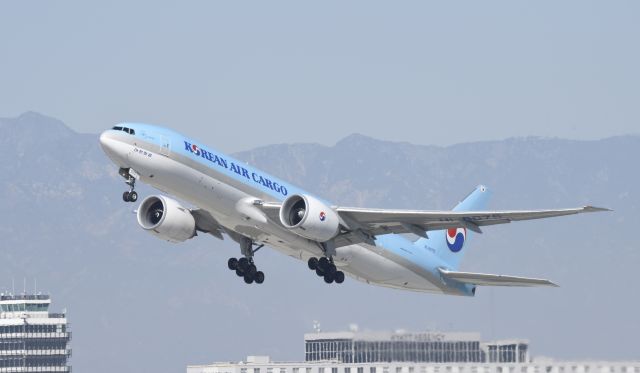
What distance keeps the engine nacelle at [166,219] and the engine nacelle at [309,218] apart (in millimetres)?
4917

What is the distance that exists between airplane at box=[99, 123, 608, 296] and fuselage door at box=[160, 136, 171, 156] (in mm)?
35

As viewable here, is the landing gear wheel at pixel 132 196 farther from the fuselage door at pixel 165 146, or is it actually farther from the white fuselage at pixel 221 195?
the fuselage door at pixel 165 146

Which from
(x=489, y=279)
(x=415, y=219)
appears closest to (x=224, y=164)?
(x=415, y=219)

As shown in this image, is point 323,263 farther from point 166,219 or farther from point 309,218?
point 166,219

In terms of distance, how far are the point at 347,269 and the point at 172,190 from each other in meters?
9.21

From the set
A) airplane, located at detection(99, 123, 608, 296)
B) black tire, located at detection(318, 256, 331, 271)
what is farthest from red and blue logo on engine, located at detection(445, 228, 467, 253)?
black tire, located at detection(318, 256, 331, 271)

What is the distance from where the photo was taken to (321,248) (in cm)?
6112

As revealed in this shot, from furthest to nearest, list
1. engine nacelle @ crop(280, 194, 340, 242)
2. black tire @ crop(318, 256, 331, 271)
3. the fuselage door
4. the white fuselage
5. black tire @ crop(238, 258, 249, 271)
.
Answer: black tire @ crop(238, 258, 249, 271) → black tire @ crop(318, 256, 331, 271) → engine nacelle @ crop(280, 194, 340, 242) → the fuselage door → the white fuselage

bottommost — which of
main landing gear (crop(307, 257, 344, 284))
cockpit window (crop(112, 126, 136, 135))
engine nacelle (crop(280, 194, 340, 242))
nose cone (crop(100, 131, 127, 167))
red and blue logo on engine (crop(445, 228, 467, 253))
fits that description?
main landing gear (crop(307, 257, 344, 284))

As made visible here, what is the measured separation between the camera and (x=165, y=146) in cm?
5662

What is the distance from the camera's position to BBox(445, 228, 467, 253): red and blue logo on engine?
69500 mm

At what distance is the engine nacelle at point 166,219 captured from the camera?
6175 centimetres

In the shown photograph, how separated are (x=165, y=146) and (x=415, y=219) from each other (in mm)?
9828

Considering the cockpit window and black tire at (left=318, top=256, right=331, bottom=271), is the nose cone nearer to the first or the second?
the cockpit window
